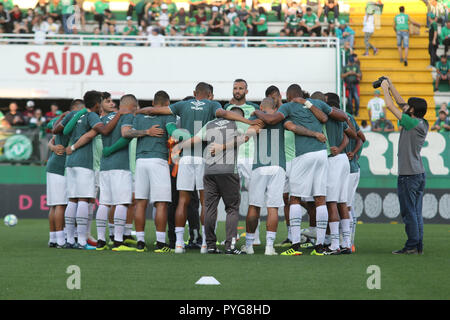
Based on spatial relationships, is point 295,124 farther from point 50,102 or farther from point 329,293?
point 50,102

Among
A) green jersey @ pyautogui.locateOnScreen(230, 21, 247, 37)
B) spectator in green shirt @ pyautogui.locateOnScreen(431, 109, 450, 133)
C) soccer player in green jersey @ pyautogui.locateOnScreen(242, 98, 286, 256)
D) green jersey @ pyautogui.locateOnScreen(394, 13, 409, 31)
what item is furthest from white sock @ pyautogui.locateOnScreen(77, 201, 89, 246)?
green jersey @ pyautogui.locateOnScreen(394, 13, 409, 31)

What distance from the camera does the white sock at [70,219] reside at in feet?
42.7

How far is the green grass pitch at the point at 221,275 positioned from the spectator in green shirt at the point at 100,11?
17.8m

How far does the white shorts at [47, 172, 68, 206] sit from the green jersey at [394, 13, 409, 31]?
19390 millimetres

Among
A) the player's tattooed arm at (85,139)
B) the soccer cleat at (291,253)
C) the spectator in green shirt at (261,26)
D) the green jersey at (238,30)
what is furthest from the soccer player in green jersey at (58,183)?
the spectator in green shirt at (261,26)

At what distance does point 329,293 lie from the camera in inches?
310

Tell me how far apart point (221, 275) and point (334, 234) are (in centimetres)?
323

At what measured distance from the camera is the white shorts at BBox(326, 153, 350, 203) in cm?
1205

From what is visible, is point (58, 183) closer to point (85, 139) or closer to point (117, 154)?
point (85, 139)

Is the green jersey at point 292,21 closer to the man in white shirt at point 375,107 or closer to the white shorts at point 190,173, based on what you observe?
the man in white shirt at point 375,107

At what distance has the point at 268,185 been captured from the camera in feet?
38.5

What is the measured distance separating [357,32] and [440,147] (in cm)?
1098

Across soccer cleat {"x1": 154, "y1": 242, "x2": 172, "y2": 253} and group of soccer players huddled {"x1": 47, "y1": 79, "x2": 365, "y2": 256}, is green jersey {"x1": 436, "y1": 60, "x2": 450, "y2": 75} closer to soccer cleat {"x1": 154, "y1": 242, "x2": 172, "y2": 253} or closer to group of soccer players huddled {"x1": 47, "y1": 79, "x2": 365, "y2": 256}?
group of soccer players huddled {"x1": 47, "y1": 79, "x2": 365, "y2": 256}
